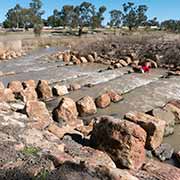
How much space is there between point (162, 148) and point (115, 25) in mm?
68496

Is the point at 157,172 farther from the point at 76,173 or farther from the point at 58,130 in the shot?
the point at 58,130

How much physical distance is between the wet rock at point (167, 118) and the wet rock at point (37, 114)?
2.85m

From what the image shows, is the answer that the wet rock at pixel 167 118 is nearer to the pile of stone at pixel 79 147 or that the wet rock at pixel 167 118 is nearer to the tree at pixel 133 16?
the pile of stone at pixel 79 147

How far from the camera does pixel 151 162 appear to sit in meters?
6.66

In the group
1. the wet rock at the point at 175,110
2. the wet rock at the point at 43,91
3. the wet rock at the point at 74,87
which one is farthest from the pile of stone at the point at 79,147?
the wet rock at the point at 74,87

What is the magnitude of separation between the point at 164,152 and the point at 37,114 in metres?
3.25

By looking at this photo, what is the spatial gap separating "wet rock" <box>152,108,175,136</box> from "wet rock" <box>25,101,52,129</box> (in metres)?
2.85

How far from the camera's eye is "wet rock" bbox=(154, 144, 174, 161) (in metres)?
7.44

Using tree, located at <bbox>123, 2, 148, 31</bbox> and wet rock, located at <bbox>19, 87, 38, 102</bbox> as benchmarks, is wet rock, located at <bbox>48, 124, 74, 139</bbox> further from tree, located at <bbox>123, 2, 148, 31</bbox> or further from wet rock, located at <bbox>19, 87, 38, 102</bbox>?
tree, located at <bbox>123, 2, 148, 31</bbox>

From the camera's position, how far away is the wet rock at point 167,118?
9062 mm

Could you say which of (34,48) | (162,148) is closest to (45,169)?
(162,148)

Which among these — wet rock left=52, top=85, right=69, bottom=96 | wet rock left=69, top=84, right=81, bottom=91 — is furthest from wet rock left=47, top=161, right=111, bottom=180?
wet rock left=69, top=84, right=81, bottom=91

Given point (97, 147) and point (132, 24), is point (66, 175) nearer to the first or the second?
point (97, 147)

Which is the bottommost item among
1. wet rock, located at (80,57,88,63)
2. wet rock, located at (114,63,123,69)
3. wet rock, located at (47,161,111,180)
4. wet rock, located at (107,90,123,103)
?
wet rock, located at (80,57,88,63)
